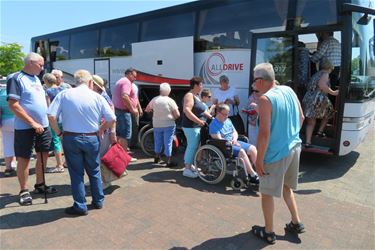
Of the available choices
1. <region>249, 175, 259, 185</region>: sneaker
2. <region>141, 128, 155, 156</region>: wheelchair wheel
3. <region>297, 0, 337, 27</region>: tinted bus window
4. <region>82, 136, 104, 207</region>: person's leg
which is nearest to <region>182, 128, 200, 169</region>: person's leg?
<region>249, 175, 259, 185</region>: sneaker

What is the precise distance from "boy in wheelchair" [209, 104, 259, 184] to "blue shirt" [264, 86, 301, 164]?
171 centimetres

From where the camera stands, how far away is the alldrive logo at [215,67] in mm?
6980

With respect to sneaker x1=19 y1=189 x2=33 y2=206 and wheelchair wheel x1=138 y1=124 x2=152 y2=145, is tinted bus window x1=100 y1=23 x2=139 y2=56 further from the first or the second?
sneaker x1=19 y1=189 x2=33 y2=206

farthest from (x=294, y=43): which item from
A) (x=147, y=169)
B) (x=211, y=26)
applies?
(x=147, y=169)

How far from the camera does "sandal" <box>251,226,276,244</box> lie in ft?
10.9

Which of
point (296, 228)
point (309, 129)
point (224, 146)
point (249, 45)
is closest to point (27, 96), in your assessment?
point (224, 146)

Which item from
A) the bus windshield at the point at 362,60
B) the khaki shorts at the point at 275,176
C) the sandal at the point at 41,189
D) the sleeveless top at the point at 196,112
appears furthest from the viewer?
the bus windshield at the point at 362,60

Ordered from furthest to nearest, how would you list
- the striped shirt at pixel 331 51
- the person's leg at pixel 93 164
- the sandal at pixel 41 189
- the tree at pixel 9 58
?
the tree at pixel 9 58, the striped shirt at pixel 331 51, the sandal at pixel 41 189, the person's leg at pixel 93 164

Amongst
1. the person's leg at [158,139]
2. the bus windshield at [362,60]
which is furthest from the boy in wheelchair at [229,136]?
the bus windshield at [362,60]

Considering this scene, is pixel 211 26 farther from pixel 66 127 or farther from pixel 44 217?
pixel 44 217

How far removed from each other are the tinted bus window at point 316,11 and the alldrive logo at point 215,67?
1.53 m

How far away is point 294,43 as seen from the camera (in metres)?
6.12

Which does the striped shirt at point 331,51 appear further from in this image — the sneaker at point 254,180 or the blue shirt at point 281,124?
the blue shirt at point 281,124

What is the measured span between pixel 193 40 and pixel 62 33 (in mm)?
7768
